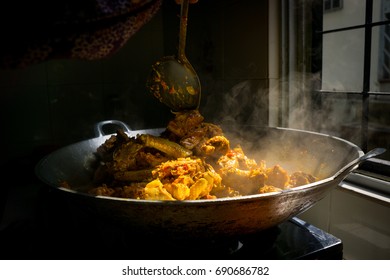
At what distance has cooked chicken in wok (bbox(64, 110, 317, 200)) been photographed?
0.83 metres

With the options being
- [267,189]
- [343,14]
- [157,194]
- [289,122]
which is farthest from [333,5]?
[157,194]

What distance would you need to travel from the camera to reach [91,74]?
2.46 m

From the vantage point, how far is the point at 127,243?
0.84 m

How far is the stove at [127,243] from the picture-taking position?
2.53 feet

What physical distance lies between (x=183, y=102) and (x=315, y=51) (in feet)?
2.50

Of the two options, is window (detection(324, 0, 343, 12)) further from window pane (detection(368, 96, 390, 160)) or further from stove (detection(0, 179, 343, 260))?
window pane (detection(368, 96, 390, 160))

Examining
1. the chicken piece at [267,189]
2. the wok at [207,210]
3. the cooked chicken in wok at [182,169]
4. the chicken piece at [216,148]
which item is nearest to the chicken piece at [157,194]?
the cooked chicken in wok at [182,169]

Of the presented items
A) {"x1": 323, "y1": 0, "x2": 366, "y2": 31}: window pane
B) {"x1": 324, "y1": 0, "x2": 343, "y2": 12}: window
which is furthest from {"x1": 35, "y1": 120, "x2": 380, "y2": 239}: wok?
{"x1": 324, "y1": 0, "x2": 343, "y2": 12}: window

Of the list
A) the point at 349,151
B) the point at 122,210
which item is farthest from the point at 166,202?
the point at 349,151

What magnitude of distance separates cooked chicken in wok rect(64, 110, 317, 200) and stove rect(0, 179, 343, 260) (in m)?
0.11

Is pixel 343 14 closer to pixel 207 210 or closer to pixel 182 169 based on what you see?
pixel 182 169

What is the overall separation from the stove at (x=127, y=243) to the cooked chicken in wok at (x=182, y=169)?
109mm

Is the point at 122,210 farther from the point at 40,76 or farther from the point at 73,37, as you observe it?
the point at 40,76

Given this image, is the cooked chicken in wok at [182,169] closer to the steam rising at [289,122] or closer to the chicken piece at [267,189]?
the chicken piece at [267,189]
